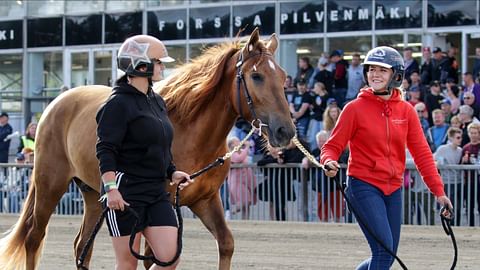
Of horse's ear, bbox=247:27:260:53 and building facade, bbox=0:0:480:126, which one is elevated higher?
building facade, bbox=0:0:480:126

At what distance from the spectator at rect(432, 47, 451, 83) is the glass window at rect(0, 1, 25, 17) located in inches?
545

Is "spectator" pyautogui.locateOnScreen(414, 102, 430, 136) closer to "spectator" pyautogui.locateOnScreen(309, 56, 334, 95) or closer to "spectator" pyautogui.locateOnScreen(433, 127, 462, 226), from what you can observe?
"spectator" pyautogui.locateOnScreen(433, 127, 462, 226)

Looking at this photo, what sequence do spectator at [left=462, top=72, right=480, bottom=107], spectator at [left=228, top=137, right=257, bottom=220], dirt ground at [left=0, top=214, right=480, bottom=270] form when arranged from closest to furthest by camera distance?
dirt ground at [left=0, top=214, right=480, bottom=270] → spectator at [left=228, top=137, right=257, bottom=220] → spectator at [left=462, top=72, right=480, bottom=107]

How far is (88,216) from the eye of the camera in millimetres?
9188

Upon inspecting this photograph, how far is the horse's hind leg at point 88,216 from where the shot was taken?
29.9ft

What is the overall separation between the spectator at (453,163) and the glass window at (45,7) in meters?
15.7

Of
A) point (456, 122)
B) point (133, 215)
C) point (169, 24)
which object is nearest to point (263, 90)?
point (133, 215)

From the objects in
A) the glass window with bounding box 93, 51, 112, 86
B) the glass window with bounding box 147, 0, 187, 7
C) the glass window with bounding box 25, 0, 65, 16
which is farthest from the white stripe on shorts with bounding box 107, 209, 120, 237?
the glass window with bounding box 25, 0, 65, 16

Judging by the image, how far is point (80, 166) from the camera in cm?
902

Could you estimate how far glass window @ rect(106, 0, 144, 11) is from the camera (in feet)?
87.2

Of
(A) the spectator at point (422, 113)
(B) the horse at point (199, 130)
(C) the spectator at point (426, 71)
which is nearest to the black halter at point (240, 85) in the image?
(B) the horse at point (199, 130)

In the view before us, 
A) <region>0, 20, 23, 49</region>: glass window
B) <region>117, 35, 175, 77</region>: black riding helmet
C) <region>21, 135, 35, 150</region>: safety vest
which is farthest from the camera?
<region>0, 20, 23, 49</region>: glass window

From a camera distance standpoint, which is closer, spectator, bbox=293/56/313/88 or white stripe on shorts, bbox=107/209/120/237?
white stripe on shorts, bbox=107/209/120/237

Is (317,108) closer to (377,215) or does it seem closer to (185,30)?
(185,30)
